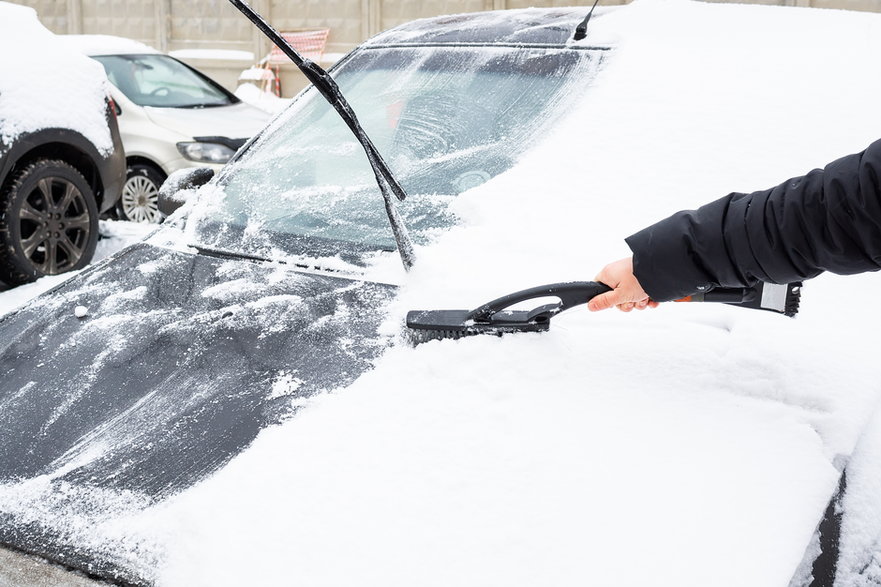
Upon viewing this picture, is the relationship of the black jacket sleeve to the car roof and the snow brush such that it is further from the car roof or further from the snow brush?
the car roof

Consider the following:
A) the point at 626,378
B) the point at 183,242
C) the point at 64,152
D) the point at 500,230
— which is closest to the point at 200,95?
the point at 64,152

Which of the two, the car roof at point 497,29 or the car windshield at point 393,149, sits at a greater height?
the car roof at point 497,29

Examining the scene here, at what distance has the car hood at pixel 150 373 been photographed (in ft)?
4.26

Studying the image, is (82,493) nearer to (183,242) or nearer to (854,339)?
(183,242)

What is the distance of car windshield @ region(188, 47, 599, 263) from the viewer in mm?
2045

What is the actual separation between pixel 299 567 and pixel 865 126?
4.91ft

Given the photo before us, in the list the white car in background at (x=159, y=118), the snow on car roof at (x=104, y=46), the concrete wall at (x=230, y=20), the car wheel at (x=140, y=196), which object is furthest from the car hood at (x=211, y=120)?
the concrete wall at (x=230, y=20)

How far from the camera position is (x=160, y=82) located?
738cm

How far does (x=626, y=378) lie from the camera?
55.8 inches

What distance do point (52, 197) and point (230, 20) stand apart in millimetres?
11830

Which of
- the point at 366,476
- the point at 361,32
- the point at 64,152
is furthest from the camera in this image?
the point at 361,32

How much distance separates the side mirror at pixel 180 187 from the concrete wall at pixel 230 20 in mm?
11861

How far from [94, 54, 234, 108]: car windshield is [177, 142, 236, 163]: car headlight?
0.75 m

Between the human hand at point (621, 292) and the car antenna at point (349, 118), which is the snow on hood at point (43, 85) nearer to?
the car antenna at point (349, 118)
